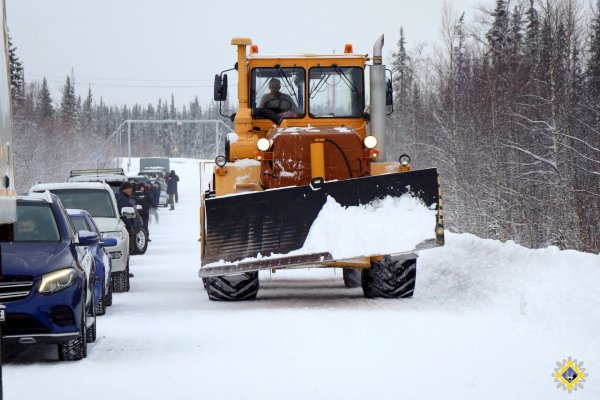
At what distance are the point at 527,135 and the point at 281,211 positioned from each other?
29.1 metres

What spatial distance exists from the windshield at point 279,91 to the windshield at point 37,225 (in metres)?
5.69

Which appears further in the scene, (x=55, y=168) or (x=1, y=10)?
(x=55, y=168)

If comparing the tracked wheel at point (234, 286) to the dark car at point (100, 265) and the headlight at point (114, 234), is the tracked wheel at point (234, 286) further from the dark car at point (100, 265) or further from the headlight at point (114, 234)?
the headlight at point (114, 234)

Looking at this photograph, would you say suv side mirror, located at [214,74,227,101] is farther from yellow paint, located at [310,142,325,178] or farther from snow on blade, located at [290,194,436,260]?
snow on blade, located at [290,194,436,260]

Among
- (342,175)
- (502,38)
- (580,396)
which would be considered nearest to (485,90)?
(502,38)

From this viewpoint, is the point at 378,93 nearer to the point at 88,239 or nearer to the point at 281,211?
the point at 281,211

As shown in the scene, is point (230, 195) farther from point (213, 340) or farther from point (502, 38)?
point (502, 38)

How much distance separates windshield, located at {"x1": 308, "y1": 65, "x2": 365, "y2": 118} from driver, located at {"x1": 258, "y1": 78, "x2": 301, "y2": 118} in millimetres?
272

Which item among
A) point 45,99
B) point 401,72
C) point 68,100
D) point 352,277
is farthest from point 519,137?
point 68,100

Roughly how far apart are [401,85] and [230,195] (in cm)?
7717

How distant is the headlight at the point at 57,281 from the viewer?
9805 mm

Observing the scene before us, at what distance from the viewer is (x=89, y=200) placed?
19.8 metres

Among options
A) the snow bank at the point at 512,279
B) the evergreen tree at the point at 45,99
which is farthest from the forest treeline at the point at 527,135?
the evergreen tree at the point at 45,99

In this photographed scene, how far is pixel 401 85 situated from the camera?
90.5 meters
